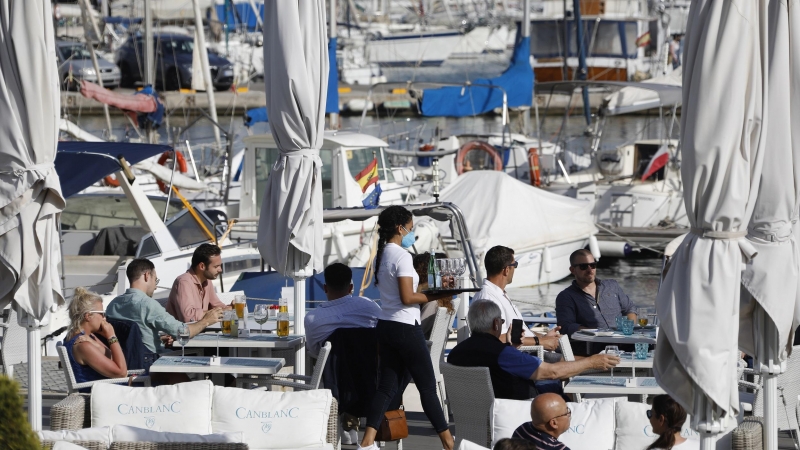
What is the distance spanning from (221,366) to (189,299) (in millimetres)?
1830

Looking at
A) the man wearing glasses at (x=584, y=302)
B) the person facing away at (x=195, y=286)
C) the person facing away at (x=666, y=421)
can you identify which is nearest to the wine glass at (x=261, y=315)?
the person facing away at (x=195, y=286)

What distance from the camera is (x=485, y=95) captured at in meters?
26.6

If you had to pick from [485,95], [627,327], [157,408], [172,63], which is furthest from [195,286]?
[172,63]

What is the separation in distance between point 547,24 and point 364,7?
1483 inches

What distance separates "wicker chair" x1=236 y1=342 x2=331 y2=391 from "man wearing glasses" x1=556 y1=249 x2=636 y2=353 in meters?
→ 2.30

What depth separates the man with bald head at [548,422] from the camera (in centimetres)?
530

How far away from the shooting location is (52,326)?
11.6 m

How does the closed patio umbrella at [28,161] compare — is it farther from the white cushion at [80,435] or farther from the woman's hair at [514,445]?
the woman's hair at [514,445]

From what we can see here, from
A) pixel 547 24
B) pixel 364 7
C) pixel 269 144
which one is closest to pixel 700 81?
pixel 269 144

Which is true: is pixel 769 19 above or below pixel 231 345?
above

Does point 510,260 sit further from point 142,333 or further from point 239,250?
point 239,250

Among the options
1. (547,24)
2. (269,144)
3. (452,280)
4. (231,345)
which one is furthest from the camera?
(547,24)

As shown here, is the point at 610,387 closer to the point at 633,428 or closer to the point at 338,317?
the point at 633,428

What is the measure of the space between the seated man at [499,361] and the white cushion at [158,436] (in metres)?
1.73
